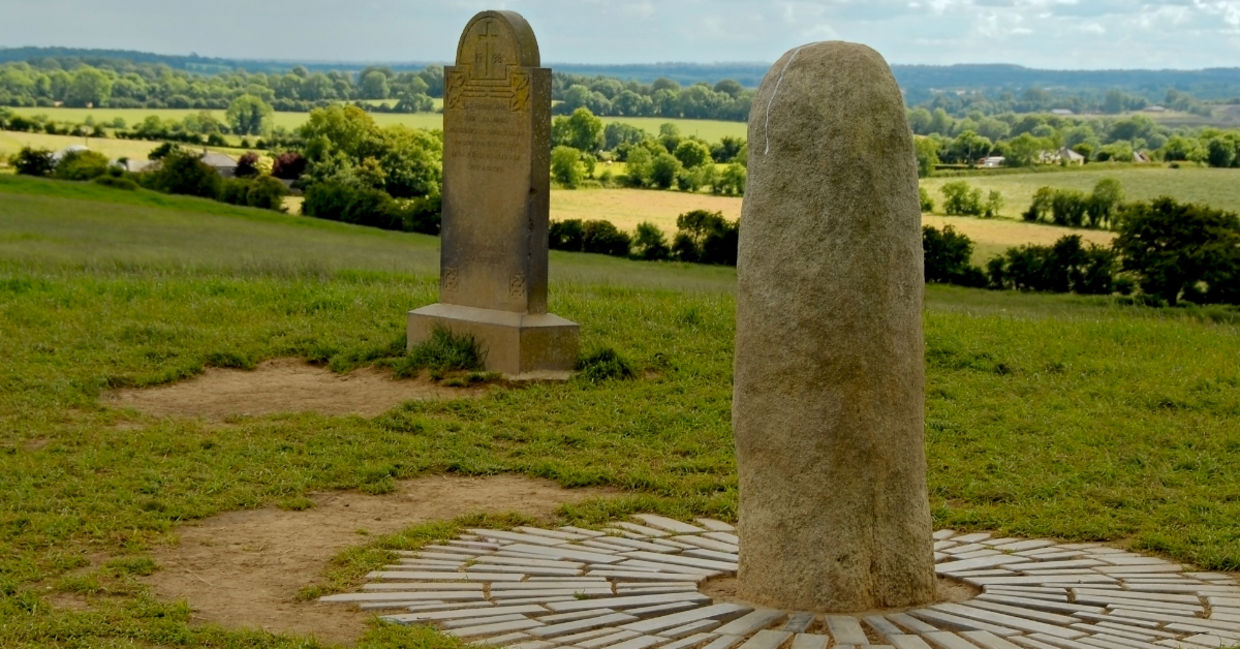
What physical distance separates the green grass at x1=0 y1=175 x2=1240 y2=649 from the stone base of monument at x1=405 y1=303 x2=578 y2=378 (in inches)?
18.1

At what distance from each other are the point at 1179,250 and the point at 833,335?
68.7 ft

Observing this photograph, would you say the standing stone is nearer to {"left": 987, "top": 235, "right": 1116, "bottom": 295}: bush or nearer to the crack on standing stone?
the crack on standing stone

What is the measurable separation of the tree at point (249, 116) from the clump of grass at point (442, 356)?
266 feet

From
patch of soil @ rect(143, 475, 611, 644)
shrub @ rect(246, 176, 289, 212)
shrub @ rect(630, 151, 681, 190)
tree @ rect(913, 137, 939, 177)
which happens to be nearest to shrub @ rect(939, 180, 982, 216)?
tree @ rect(913, 137, 939, 177)

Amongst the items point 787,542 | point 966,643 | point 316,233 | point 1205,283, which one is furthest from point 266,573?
point 316,233

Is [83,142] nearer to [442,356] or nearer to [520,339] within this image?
[442,356]

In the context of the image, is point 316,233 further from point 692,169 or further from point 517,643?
point 517,643

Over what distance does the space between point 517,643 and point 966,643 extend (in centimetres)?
173

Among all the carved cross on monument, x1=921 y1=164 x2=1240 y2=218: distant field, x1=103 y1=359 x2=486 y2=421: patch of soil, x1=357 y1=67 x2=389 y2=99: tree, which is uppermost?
x1=357 y1=67 x2=389 y2=99: tree

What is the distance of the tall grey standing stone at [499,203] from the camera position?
42.3ft

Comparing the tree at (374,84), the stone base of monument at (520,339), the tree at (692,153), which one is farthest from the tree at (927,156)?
the tree at (374,84)

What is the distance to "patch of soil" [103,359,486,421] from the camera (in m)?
11.6

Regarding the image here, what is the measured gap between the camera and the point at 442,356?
12984mm

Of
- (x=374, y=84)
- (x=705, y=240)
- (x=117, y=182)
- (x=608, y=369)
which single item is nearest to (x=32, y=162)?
(x=117, y=182)
